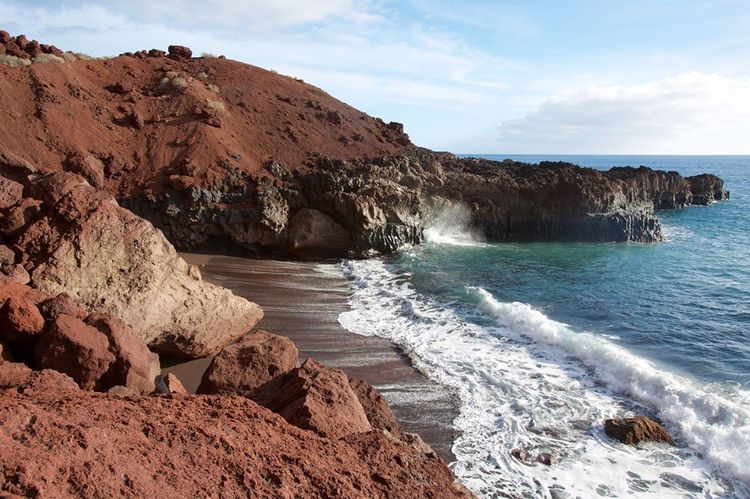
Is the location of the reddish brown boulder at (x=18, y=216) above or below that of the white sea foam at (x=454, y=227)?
above

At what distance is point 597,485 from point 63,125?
24304mm

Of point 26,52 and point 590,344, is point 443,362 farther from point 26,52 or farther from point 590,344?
point 26,52

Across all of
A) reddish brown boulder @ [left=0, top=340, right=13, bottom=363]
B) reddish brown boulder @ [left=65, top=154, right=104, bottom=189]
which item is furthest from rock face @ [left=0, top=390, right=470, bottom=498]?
reddish brown boulder @ [left=65, top=154, right=104, bottom=189]

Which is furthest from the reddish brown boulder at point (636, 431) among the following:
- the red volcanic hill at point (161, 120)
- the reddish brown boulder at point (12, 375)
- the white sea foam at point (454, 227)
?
the red volcanic hill at point (161, 120)

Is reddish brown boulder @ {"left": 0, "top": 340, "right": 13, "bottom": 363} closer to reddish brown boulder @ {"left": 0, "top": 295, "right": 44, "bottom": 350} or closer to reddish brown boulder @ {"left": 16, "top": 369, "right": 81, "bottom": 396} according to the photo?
reddish brown boulder @ {"left": 0, "top": 295, "right": 44, "bottom": 350}

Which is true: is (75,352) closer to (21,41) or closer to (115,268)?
(115,268)

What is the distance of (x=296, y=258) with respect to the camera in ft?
75.3

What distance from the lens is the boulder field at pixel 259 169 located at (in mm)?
22719

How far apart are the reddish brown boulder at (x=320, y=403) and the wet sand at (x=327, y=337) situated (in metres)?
3.43

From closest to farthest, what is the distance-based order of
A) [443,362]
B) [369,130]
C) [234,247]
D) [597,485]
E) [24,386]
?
[24,386]
[597,485]
[443,362]
[234,247]
[369,130]

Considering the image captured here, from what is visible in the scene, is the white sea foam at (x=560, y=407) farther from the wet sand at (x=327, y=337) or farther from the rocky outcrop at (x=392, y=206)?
the rocky outcrop at (x=392, y=206)

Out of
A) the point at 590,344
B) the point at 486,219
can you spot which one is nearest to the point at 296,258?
the point at 486,219

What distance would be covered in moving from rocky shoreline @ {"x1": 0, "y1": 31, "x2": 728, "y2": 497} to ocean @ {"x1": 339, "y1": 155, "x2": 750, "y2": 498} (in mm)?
1119

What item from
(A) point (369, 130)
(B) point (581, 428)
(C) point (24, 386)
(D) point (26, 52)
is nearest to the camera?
(C) point (24, 386)
